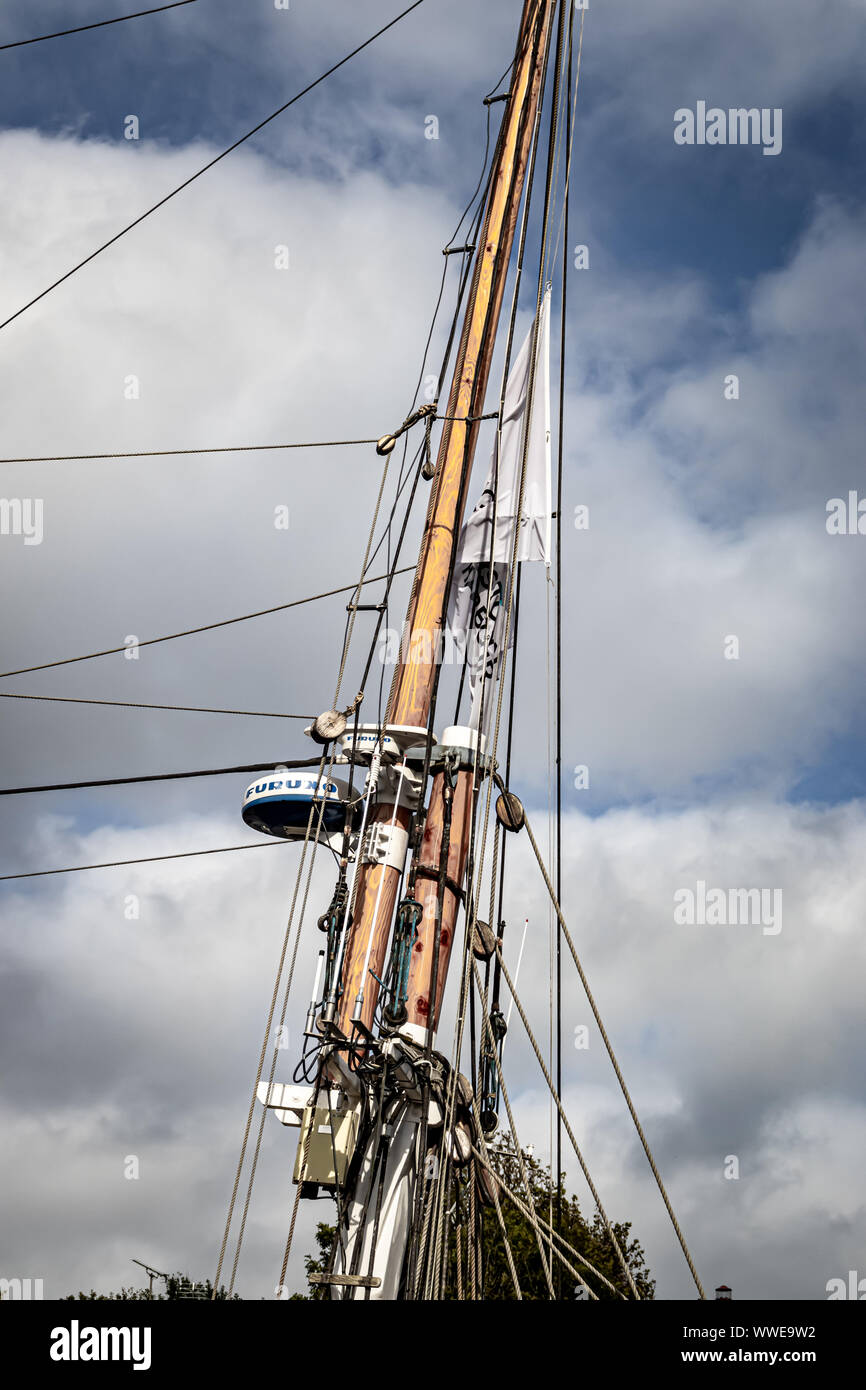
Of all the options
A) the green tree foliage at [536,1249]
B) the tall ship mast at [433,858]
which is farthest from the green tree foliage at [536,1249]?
the tall ship mast at [433,858]

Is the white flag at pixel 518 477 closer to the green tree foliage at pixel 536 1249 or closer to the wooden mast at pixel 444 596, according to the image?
the wooden mast at pixel 444 596

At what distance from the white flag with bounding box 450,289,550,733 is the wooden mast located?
0.97 feet

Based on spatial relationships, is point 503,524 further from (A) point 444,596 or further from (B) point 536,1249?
(B) point 536,1249

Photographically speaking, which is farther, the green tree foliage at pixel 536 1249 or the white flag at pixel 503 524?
the green tree foliage at pixel 536 1249

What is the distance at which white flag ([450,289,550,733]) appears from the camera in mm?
12281

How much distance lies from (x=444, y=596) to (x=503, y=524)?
1.13m

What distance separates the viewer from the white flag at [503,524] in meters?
12.3

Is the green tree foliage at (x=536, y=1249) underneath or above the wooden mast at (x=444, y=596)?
underneath

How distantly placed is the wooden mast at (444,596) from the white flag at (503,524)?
0.29 m

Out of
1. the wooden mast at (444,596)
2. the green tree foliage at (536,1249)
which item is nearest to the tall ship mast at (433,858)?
the wooden mast at (444,596)

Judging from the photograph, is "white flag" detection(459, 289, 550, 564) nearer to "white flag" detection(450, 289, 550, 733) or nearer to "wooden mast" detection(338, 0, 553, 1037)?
"white flag" detection(450, 289, 550, 733)
